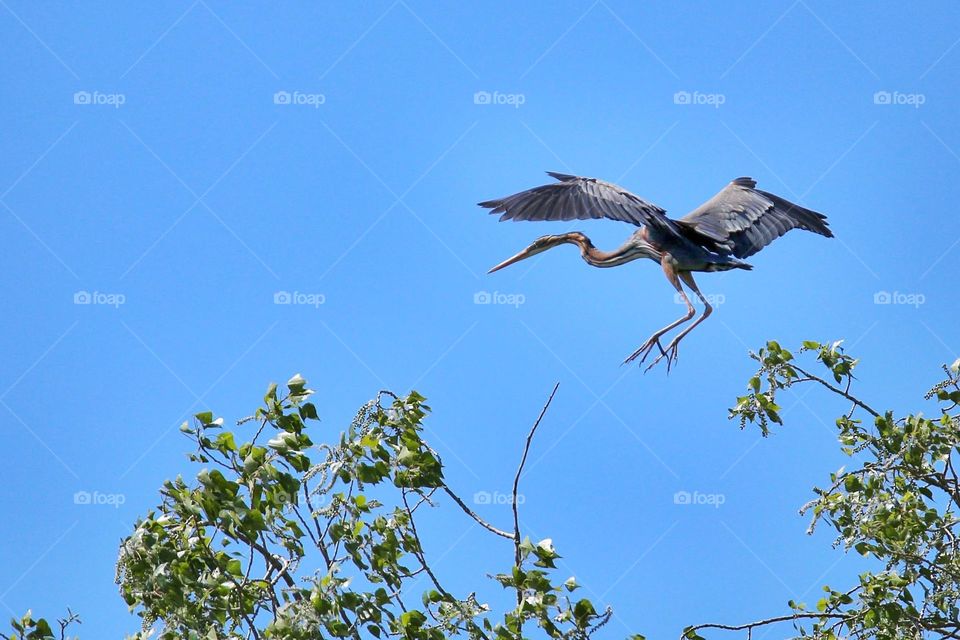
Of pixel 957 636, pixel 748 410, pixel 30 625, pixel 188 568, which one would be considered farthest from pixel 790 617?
pixel 30 625

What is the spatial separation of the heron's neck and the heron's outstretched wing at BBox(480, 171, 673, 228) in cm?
81

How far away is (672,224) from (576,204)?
0.94 m

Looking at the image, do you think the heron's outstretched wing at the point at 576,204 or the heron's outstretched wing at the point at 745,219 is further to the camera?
the heron's outstretched wing at the point at 745,219

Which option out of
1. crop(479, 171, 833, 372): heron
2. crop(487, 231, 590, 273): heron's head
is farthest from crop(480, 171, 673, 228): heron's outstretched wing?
crop(487, 231, 590, 273): heron's head

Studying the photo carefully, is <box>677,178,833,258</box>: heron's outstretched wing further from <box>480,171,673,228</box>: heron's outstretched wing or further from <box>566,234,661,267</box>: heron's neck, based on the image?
<box>480,171,673,228</box>: heron's outstretched wing

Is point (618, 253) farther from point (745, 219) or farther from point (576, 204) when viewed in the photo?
point (576, 204)

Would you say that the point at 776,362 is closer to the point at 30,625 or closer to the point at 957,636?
the point at 957,636

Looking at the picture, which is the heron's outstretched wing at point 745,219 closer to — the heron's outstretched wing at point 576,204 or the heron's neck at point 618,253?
the heron's neck at point 618,253

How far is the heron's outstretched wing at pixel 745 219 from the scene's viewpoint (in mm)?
8430

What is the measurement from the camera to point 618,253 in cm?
880

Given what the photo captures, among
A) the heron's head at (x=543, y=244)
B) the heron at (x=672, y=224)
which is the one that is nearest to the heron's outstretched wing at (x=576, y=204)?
the heron at (x=672, y=224)

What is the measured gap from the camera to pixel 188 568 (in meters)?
5.15

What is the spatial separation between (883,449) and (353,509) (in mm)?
2727

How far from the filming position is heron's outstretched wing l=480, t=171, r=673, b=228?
7.52 metres
